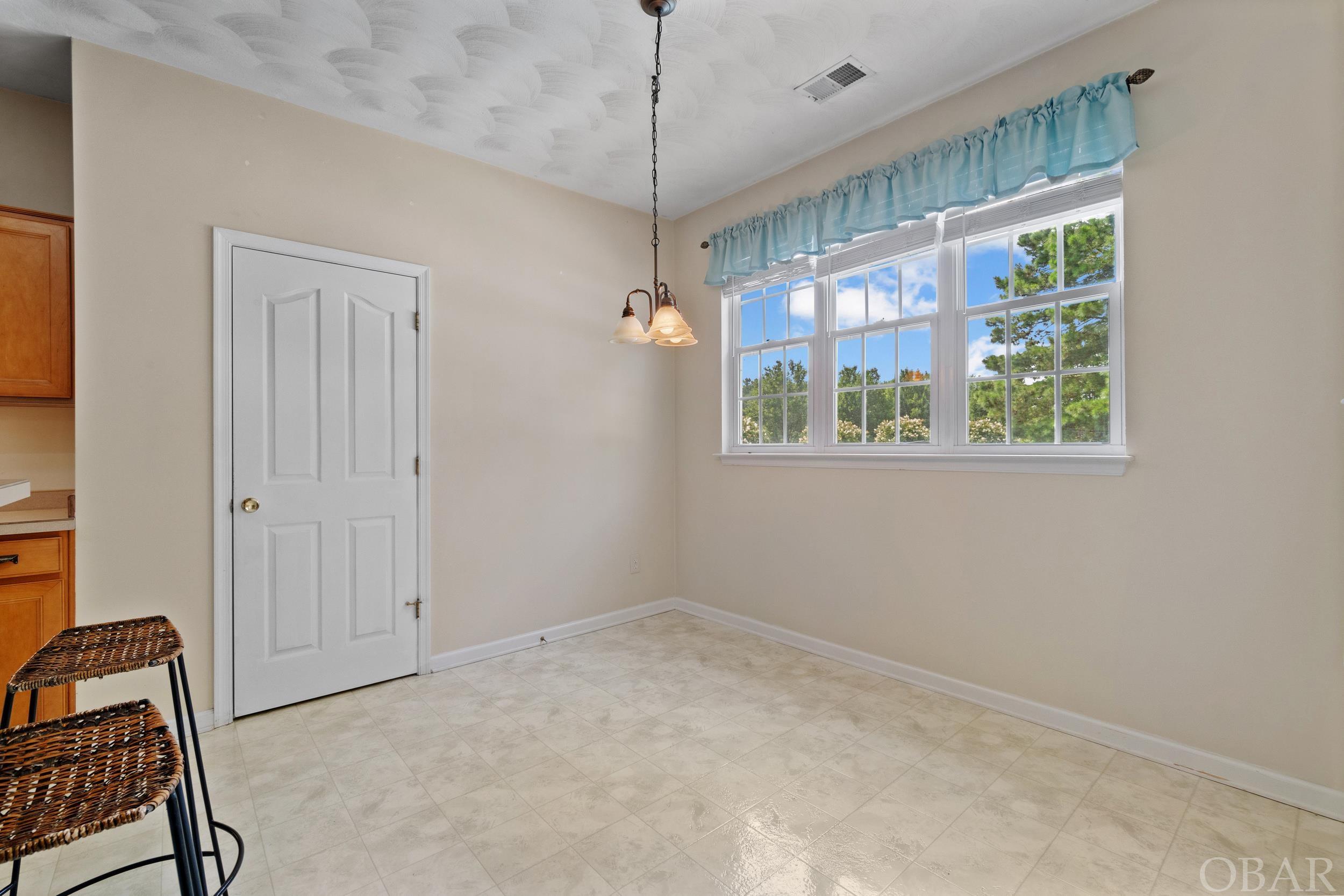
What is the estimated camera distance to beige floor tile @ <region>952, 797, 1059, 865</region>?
1.83 metres

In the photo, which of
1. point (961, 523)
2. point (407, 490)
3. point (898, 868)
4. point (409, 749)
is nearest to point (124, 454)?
point (407, 490)

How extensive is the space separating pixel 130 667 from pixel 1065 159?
3484 millimetres

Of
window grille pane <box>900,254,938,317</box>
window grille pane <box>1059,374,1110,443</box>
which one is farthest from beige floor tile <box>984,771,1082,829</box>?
window grille pane <box>900,254,938,317</box>

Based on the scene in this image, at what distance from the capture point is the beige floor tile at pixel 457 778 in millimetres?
2168

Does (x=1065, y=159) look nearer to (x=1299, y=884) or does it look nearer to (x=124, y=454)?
(x=1299, y=884)

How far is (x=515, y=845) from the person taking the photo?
189 centimetres

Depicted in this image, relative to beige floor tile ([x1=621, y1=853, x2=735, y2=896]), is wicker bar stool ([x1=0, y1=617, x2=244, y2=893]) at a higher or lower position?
higher

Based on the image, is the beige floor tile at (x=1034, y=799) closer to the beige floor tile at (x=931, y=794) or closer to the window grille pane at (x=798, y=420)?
the beige floor tile at (x=931, y=794)

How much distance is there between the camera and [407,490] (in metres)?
3.23

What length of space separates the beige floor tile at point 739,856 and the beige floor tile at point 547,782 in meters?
0.54

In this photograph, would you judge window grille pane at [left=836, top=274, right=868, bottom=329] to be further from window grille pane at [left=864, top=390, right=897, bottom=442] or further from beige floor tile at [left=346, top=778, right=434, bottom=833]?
beige floor tile at [left=346, top=778, right=434, bottom=833]

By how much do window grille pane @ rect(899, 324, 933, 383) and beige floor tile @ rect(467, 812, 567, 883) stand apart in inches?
101

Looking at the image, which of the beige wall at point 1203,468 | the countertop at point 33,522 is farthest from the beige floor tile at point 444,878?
the beige wall at point 1203,468

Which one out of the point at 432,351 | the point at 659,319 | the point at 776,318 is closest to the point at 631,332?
the point at 659,319
